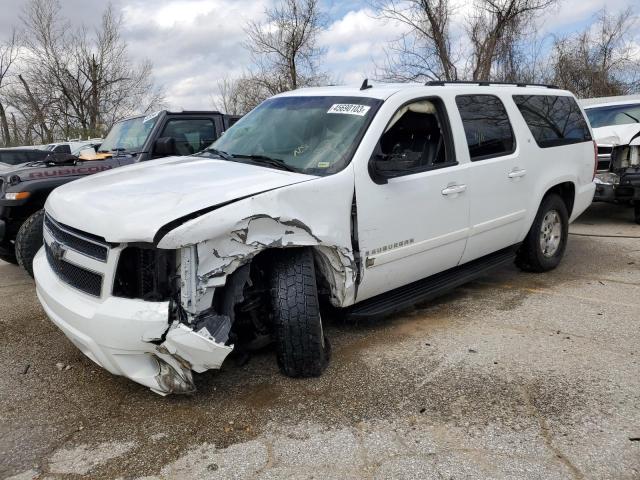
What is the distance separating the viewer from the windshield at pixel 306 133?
11.4ft

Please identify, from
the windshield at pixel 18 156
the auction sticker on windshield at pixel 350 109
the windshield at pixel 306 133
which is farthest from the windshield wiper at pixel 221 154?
the windshield at pixel 18 156

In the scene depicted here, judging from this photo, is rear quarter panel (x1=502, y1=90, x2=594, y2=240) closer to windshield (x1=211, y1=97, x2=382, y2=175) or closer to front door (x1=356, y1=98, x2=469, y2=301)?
front door (x1=356, y1=98, x2=469, y2=301)

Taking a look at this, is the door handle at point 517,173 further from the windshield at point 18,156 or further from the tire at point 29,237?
the windshield at point 18,156

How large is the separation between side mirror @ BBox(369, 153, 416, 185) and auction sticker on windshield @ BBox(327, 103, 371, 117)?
14.2 inches

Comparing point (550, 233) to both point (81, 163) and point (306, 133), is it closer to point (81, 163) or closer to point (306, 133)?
point (306, 133)

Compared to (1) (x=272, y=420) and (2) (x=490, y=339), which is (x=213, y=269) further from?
(2) (x=490, y=339)

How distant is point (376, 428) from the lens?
278cm

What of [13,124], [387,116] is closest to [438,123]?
[387,116]

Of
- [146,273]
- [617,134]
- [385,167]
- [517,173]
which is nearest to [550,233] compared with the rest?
[517,173]

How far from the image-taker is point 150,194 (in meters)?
2.96

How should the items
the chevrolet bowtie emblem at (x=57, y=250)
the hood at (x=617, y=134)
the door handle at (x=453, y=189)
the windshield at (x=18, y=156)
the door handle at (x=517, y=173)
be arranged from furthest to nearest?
the windshield at (x=18, y=156) → the hood at (x=617, y=134) → the door handle at (x=517, y=173) → the door handle at (x=453, y=189) → the chevrolet bowtie emblem at (x=57, y=250)

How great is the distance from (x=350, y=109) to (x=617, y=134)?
19.3 feet

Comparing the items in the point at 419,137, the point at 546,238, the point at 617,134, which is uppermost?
the point at 419,137

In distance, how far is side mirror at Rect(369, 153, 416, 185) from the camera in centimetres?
346
